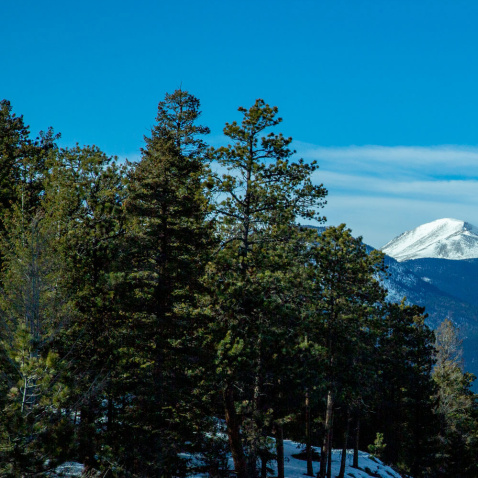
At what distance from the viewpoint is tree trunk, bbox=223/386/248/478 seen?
18.5 metres

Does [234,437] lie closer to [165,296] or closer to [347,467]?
[165,296]

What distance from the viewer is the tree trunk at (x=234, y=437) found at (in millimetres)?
18453

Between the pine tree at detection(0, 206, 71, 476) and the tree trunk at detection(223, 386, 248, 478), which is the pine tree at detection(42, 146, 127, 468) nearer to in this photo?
the pine tree at detection(0, 206, 71, 476)

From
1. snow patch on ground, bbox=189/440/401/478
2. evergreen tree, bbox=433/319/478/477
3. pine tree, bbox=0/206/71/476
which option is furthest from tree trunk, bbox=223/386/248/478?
evergreen tree, bbox=433/319/478/477

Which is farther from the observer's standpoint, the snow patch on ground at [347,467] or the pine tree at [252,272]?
the snow patch on ground at [347,467]

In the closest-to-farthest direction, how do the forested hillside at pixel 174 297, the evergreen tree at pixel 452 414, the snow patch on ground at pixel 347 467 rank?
1. the forested hillside at pixel 174 297
2. the snow patch on ground at pixel 347 467
3. the evergreen tree at pixel 452 414

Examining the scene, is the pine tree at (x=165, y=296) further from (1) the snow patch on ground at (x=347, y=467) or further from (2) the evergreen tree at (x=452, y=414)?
(2) the evergreen tree at (x=452, y=414)

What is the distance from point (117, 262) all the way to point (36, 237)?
3.12m

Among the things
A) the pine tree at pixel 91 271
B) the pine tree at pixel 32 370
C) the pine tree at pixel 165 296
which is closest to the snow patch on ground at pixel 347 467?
the pine tree at pixel 165 296

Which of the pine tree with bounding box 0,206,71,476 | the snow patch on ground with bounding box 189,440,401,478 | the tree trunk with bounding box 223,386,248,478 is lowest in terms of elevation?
the snow patch on ground with bounding box 189,440,401,478

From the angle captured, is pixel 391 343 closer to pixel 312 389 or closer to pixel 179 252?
pixel 312 389

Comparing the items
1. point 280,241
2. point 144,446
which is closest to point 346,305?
point 280,241

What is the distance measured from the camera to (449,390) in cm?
4603

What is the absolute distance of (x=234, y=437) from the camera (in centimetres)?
1855
